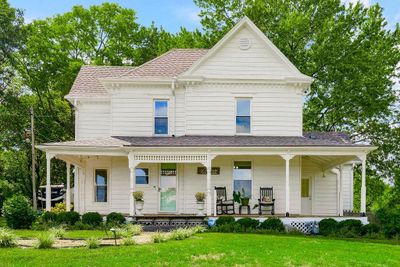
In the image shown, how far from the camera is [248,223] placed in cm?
2055

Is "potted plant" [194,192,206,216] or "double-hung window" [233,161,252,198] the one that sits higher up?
"double-hung window" [233,161,252,198]

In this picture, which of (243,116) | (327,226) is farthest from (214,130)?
(327,226)

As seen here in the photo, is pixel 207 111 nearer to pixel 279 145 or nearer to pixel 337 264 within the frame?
pixel 279 145

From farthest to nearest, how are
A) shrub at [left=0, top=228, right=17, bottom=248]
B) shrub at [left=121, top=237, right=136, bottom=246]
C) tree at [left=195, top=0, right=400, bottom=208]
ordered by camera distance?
tree at [left=195, top=0, right=400, bottom=208], shrub at [left=121, top=237, right=136, bottom=246], shrub at [left=0, top=228, right=17, bottom=248]

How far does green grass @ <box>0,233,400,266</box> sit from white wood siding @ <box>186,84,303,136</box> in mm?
9328

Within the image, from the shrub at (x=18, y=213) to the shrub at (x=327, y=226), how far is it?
10.5m

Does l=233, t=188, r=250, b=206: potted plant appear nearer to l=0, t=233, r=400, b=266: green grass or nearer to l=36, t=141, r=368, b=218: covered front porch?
l=36, t=141, r=368, b=218: covered front porch

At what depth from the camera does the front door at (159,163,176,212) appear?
2448 centimetres

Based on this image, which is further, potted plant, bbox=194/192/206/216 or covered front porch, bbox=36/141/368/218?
covered front porch, bbox=36/141/368/218

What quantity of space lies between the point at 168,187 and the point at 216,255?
1145 cm

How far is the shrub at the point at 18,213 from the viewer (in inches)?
797

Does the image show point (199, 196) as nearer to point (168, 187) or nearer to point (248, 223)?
point (168, 187)

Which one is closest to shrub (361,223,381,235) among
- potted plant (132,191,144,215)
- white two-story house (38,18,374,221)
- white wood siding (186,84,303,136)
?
white two-story house (38,18,374,221)

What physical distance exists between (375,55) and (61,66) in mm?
21561
